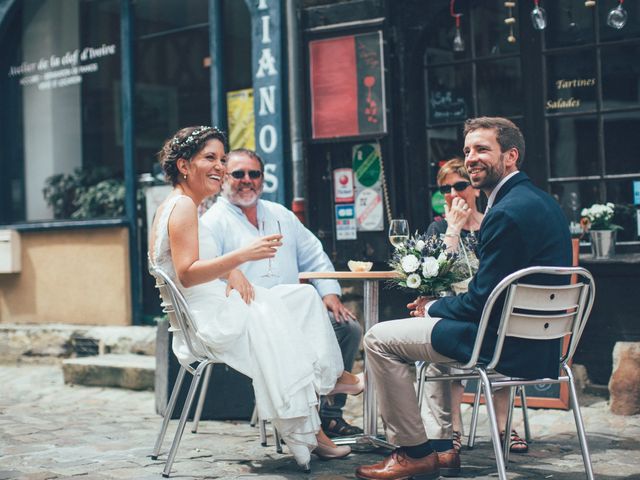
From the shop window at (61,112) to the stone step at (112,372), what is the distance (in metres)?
1.78

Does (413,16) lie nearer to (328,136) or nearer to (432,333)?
(328,136)

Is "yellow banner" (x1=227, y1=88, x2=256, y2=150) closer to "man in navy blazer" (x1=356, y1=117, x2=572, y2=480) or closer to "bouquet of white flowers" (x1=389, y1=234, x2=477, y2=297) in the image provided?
"bouquet of white flowers" (x1=389, y1=234, x2=477, y2=297)

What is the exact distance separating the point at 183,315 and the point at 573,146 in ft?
10.6

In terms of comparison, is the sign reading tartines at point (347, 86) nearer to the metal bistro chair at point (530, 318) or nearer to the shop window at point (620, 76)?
the shop window at point (620, 76)

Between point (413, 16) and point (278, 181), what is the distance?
162 cm

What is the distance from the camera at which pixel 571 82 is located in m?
6.54

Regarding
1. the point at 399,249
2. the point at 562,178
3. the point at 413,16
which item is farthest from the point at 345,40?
the point at 399,249

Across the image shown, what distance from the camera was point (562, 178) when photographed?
6.56 metres

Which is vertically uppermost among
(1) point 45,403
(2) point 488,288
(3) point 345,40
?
(3) point 345,40

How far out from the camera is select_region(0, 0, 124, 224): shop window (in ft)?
30.0

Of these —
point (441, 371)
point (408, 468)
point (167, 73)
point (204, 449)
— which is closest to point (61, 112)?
point (167, 73)

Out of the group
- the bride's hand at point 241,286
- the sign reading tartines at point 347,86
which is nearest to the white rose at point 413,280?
the bride's hand at point 241,286

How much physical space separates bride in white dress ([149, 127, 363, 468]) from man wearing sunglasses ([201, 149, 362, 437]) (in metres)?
0.53

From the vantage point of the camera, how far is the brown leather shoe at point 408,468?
421 centimetres
